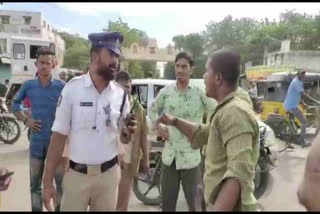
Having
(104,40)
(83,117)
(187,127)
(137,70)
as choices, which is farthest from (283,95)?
(137,70)

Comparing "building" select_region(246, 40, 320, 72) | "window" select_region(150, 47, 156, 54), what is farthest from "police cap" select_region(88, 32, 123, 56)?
"window" select_region(150, 47, 156, 54)

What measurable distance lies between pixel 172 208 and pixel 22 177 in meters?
3.57

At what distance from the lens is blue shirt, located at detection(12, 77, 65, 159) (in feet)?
12.3

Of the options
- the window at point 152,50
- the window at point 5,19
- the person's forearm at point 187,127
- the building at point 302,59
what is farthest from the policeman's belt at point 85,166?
the window at point 5,19

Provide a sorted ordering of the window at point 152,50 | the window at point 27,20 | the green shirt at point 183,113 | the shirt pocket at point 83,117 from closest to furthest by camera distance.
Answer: the shirt pocket at point 83,117, the green shirt at point 183,113, the window at point 152,50, the window at point 27,20

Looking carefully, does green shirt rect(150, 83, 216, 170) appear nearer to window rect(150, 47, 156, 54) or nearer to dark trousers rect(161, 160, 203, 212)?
dark trousers rect(161, 160, 203, 212)

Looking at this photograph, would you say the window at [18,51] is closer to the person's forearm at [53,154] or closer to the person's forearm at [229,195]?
the person's forearm at [53,154]

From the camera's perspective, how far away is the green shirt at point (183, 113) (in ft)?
11.5

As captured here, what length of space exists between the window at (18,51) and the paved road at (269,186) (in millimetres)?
8647

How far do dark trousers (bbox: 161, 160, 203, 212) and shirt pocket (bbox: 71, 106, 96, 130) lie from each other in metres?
1.16

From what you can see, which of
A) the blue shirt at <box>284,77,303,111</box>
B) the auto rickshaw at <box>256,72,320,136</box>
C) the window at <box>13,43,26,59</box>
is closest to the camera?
the blue shirt at <box>284,77,303,111</box>

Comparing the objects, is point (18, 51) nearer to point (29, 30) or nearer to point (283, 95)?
point (283, 95)

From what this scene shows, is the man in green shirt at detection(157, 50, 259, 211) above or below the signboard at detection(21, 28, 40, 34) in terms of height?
below

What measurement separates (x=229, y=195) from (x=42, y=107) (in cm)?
250
